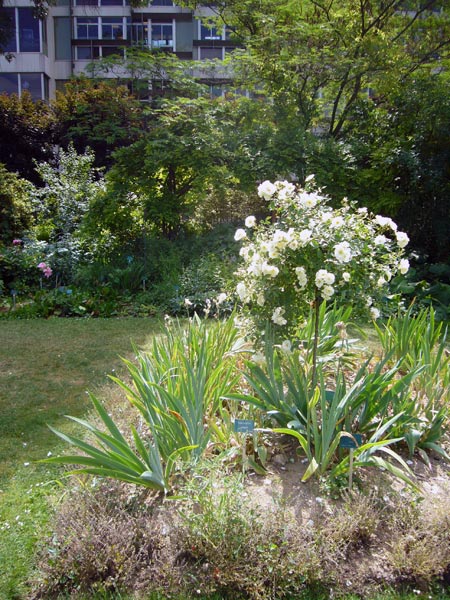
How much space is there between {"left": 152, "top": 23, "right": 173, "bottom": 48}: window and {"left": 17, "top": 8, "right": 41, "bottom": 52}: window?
5225 mm

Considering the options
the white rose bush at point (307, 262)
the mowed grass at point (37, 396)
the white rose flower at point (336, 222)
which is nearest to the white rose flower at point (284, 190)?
the white rose bush at point (307, 262)

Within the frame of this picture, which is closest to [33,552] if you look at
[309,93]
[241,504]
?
[241,504]

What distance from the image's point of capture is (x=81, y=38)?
22391mm

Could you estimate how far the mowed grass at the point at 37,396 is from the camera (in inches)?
102

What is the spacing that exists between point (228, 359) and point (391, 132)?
6473 millimetres

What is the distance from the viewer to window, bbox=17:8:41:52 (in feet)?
65.5

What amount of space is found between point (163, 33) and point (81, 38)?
360 centimetres

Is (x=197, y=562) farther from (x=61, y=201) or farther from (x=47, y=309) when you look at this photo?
(x=61, y=201)

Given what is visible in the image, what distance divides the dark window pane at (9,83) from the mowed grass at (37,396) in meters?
17.5

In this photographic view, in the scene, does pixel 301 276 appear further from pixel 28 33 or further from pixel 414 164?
pixel 28 33

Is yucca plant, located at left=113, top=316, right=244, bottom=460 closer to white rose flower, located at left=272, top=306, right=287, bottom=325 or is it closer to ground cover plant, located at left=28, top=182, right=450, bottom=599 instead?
ground cover plant, located at left=28, top=182, right=450, bottom=599

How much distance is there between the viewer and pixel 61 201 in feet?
32.0

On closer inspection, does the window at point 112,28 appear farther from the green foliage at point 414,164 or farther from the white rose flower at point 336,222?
the white rose flower at point 336,222

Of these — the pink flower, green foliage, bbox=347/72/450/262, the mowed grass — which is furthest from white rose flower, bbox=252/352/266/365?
green foliage, bbox=347/72/450/262
